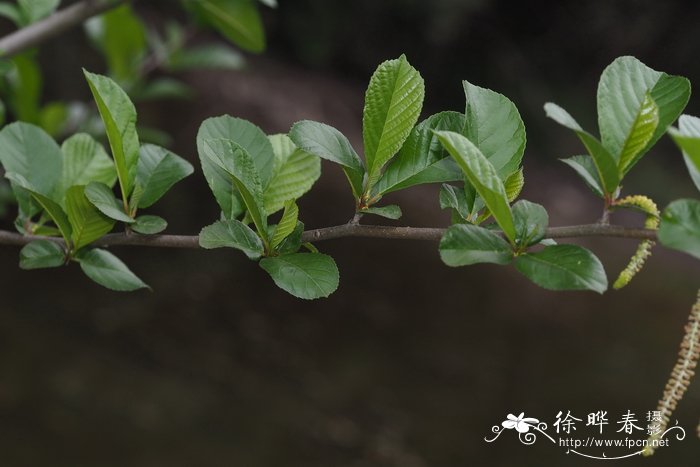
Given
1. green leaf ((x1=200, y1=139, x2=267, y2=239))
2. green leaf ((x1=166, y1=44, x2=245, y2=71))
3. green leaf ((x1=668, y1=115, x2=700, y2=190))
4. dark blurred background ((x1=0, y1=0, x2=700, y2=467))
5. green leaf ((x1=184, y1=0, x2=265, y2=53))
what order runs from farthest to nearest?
1. dark blurred background ((x1=0, y1=0, x2=700, y2=467))
2. green leaf ((x1=166, y1=44, x2=245, y2=71))
3. green leaf ((x1=184, y1=0, x2=265, y2=53))
4. green leaf ((x1=200, y1=139, x2=267, y2=239))
5. green leaf ((x1=668, y1=115, x2=700, y2=190))

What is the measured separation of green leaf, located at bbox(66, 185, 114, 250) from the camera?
48cm

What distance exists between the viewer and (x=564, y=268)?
1.33 feet

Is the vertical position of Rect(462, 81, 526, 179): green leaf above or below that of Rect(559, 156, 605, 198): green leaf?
above

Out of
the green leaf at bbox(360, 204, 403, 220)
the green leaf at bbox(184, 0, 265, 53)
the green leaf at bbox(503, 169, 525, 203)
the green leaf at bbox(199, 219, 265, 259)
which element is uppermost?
the green leaf at bbox(184, 0, 265, 53)

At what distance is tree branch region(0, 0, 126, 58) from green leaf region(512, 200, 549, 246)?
58cm

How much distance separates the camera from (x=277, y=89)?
11.7ft

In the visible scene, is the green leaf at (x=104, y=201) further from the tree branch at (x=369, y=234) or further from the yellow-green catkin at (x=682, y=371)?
the yellow-green catkin at (x=682, y=371)

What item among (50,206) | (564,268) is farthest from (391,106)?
(50,206)

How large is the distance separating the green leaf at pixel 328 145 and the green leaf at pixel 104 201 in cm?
13

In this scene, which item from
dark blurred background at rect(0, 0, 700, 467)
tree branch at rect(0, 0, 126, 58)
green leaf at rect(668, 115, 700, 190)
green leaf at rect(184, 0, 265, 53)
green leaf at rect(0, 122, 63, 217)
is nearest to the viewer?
green leaf at rect(668, 115, 700, 190)

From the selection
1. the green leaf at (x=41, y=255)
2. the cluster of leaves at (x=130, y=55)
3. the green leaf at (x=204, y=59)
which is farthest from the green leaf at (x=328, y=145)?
the green leaf at (x=204, y=59)

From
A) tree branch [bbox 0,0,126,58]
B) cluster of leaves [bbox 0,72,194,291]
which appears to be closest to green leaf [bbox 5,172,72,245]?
cluster of leaves [bbox 0,72,194,291]

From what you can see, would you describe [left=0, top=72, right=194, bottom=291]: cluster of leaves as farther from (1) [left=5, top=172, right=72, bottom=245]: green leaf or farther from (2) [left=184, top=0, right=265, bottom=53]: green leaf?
(2) [left=184, top=0, right=265, bottom=53]: green leaf

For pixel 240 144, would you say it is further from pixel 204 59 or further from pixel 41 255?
pixel 204 59
